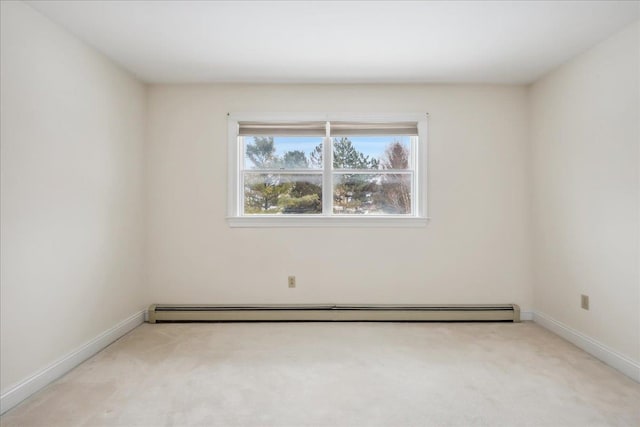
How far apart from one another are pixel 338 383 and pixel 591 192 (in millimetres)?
2504

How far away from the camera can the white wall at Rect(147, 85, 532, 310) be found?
3363 mm

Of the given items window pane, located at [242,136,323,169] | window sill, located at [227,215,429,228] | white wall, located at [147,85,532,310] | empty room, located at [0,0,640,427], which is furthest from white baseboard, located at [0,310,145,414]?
window pane, located at [242,136,323,169]

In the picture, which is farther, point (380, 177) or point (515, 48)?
point (380, 177)

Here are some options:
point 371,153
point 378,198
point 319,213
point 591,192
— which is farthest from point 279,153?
point 591,192

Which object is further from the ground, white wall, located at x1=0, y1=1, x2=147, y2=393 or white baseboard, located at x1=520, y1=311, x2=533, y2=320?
white wall, located at x1=0, y1=1, x2=147, y2=393

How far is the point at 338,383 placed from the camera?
2.13 meters

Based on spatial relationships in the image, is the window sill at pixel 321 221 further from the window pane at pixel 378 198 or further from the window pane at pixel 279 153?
the window pane at pixel 279 153

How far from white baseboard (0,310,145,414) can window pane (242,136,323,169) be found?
1952mm

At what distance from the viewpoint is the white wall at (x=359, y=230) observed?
132 inches

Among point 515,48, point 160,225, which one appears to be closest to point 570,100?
point 515,48

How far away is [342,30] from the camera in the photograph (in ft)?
7.68

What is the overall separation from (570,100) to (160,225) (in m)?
4.08

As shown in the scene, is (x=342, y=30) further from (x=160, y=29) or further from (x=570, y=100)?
(x=570, y=100)

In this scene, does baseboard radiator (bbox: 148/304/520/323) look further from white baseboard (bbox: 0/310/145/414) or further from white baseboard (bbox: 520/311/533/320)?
white baseboard (bbox: 0/310/145/414)
